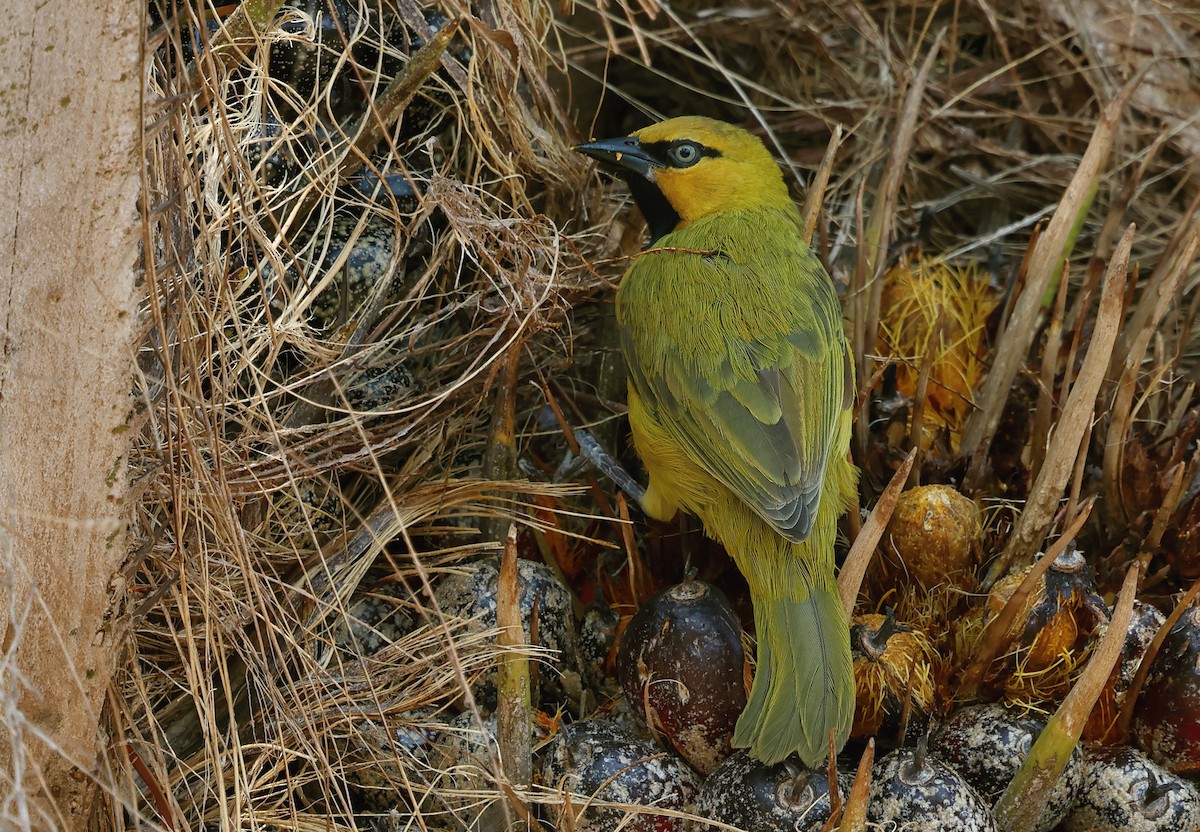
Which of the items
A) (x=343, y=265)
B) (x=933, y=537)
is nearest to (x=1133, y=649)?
(x=933, y=537)

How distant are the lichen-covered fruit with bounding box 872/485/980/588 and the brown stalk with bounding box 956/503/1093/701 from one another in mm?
154

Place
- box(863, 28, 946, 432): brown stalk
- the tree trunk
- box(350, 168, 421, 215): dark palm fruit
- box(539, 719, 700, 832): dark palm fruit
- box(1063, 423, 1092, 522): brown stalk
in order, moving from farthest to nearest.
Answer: box(863, 28, 946, 432): brown stalk → box(350, 168, 421, 215): dark palm fruit → box(1063, 423, 1092, 522): brown stalk → box(539, 719, 700, 832): dark palm fruit → the tree trunk

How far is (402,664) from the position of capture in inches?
85.4

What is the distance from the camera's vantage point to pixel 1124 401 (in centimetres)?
230

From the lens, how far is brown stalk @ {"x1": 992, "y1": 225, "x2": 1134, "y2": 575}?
213 centimetres

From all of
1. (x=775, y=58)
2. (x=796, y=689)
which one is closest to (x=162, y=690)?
(x=796, y=689)

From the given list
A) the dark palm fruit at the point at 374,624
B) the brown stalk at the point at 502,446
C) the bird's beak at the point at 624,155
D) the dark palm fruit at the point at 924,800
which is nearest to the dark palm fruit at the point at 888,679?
the dark palm fruit at the point at 924,800

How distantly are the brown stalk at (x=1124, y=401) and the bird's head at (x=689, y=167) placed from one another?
2.68 ft

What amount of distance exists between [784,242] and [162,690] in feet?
4.74

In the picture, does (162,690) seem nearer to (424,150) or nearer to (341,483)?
(341,483)

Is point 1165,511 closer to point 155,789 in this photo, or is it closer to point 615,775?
point 615,775

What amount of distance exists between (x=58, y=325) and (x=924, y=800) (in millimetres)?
1392

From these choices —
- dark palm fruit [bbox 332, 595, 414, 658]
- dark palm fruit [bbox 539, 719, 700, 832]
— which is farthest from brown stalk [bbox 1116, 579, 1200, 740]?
dark palm fruit [bbox 332, 595, 414, 658]

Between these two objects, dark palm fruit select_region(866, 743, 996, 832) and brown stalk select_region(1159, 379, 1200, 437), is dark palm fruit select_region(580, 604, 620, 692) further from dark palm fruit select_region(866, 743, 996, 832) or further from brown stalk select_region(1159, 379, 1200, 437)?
brown stalk select_region(1159, 379, 1200, 437)
